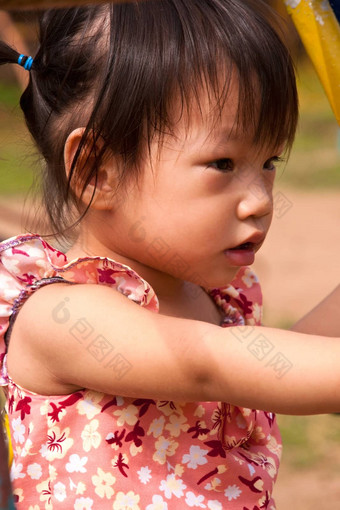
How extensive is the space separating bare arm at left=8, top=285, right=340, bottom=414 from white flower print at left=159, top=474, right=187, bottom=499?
0.14 metres

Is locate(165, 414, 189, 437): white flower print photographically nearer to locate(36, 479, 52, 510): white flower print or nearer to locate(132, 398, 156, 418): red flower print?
locate(132, 398, 156, 418): red flower print

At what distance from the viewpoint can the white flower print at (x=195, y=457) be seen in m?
1.11

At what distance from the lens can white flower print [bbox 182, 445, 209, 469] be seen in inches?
43.9

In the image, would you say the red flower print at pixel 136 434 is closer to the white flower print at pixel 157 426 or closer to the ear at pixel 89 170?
the white flower print at pixel 157 426

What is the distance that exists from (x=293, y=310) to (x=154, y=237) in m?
2.05

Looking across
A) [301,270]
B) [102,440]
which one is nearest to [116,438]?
[102,440]

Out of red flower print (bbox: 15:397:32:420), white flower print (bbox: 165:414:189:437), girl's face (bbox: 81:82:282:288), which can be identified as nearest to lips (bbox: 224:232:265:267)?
girl's face (bbox: 81:82:282:288)

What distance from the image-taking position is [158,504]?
1.07 meters

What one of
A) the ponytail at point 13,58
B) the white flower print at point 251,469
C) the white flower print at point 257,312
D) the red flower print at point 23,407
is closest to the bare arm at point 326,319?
the white flower print at point 257,312

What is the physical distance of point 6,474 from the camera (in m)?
0.65

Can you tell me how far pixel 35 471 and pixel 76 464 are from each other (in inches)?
2.6

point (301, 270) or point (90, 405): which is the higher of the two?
point (90, 405)

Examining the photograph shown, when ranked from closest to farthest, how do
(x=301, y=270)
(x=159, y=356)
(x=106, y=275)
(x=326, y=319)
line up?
(x=159, y=356) < (x=106, y=275) < (x=326, y=319) < (x=301, y=270)

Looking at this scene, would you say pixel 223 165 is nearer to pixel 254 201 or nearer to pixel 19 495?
pixel 254 201
